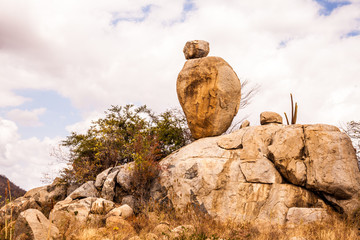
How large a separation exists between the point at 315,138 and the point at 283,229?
3.65 m

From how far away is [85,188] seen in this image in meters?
13.9

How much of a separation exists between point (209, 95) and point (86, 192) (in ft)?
23.2

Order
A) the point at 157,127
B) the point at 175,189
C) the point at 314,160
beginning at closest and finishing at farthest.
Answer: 1. the point at 314,160
2. the point at 175,189
3. the point at 157,127

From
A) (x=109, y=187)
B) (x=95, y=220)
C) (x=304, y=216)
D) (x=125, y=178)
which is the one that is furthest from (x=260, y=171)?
(x=109, y=187)

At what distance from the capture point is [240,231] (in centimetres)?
934

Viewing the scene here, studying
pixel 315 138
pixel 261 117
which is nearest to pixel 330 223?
pixel 315 138

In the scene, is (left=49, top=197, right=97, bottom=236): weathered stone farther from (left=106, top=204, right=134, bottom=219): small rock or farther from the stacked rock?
the stacked rock

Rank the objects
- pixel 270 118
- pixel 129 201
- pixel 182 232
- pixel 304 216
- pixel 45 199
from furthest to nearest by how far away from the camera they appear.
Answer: pixel 45 199 < pixel 270 118 < pixel 129 201 < pixel 304 216 < pixel 182 232

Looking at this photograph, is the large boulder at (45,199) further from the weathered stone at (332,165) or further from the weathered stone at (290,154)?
the weathered stone at (332,165)

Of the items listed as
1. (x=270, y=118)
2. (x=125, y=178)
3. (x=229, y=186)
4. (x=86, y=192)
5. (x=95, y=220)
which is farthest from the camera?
(x=270, y=118)

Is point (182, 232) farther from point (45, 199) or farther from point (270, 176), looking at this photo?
point (45, 199)

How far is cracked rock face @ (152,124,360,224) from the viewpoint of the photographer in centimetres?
1077

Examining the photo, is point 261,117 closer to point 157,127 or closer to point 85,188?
point 157,127

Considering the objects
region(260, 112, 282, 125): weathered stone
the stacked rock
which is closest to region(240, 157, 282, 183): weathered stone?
region(260, 112, 282, 125): weathered stone
